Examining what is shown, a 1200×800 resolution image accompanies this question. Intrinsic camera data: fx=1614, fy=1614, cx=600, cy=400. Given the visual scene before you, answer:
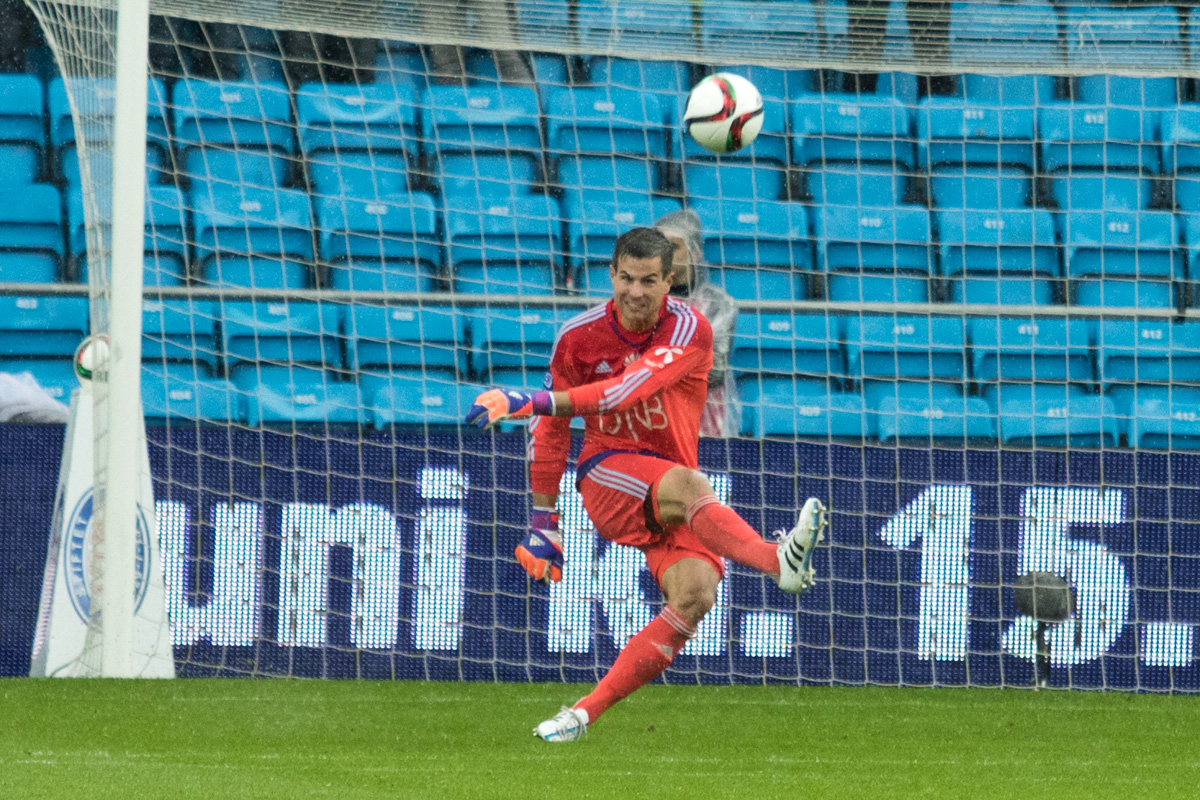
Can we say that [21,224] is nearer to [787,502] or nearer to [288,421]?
[288,421]

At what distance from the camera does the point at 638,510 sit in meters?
5.35

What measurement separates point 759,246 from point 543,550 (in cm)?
389

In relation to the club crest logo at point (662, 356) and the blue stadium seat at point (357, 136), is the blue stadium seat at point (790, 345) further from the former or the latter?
the club crest logo at point (662, 356)

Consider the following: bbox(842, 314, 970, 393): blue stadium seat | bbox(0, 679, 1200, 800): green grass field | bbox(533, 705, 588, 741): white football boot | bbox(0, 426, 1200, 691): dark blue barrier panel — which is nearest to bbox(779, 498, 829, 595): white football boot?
bbox(0, 679, 1200, 800): green grass field

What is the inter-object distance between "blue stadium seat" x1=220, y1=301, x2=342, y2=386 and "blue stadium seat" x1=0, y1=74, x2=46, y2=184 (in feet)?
5.60

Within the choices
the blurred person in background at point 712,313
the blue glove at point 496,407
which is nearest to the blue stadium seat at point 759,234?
the blurred person in background at point 712,313

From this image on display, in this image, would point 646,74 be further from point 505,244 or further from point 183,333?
point 183,333

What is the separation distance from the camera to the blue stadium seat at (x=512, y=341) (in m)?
8.34

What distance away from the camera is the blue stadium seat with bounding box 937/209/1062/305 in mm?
8805

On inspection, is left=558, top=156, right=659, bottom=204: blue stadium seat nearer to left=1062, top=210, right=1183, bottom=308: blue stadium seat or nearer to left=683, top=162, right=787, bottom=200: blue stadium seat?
left=683, top=162, right=787, bottom=200: blue stadium seat

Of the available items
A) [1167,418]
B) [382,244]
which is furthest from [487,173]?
[1167,418]

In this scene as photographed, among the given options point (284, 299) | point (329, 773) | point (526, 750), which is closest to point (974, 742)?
point (526, 750)

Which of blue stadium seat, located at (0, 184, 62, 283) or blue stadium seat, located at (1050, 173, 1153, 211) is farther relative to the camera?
blue stadium seat, located at (1050, 173, 1153, 211)

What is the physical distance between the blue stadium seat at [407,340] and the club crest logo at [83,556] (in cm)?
155
